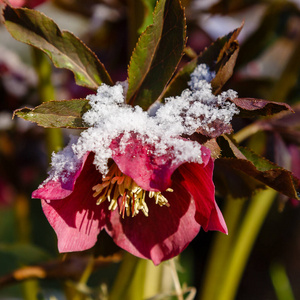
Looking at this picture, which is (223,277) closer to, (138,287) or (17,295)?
(138,287)

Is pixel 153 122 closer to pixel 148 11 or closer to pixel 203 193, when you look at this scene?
pixel 203 193

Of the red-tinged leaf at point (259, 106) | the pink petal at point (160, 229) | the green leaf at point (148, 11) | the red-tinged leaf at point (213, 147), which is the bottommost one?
the pink petal at point (160, 229)

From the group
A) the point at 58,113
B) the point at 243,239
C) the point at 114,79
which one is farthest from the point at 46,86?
the point at 243,239

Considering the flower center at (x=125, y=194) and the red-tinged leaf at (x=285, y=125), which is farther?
the red-tinged leaf at (x=285, y=125)

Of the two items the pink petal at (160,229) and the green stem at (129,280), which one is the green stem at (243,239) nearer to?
the green stem at (129,280)

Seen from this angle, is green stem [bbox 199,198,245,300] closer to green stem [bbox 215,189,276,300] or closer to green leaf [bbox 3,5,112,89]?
green stem [bbox 215,189,276,300]

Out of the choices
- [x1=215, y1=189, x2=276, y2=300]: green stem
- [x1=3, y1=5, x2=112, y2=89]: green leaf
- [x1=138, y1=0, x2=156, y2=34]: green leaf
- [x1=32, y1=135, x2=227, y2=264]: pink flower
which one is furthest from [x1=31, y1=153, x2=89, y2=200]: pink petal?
[x1=215, y1=189, x2=276, y2=300]: green stem

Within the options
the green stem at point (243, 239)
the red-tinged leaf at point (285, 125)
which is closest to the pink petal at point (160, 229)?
the red-tinged leaf at point (285, 125)

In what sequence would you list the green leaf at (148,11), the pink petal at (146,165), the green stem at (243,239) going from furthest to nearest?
the green stem at (243,239), the green leaf at (148,11), the pink petal at (146,165)
